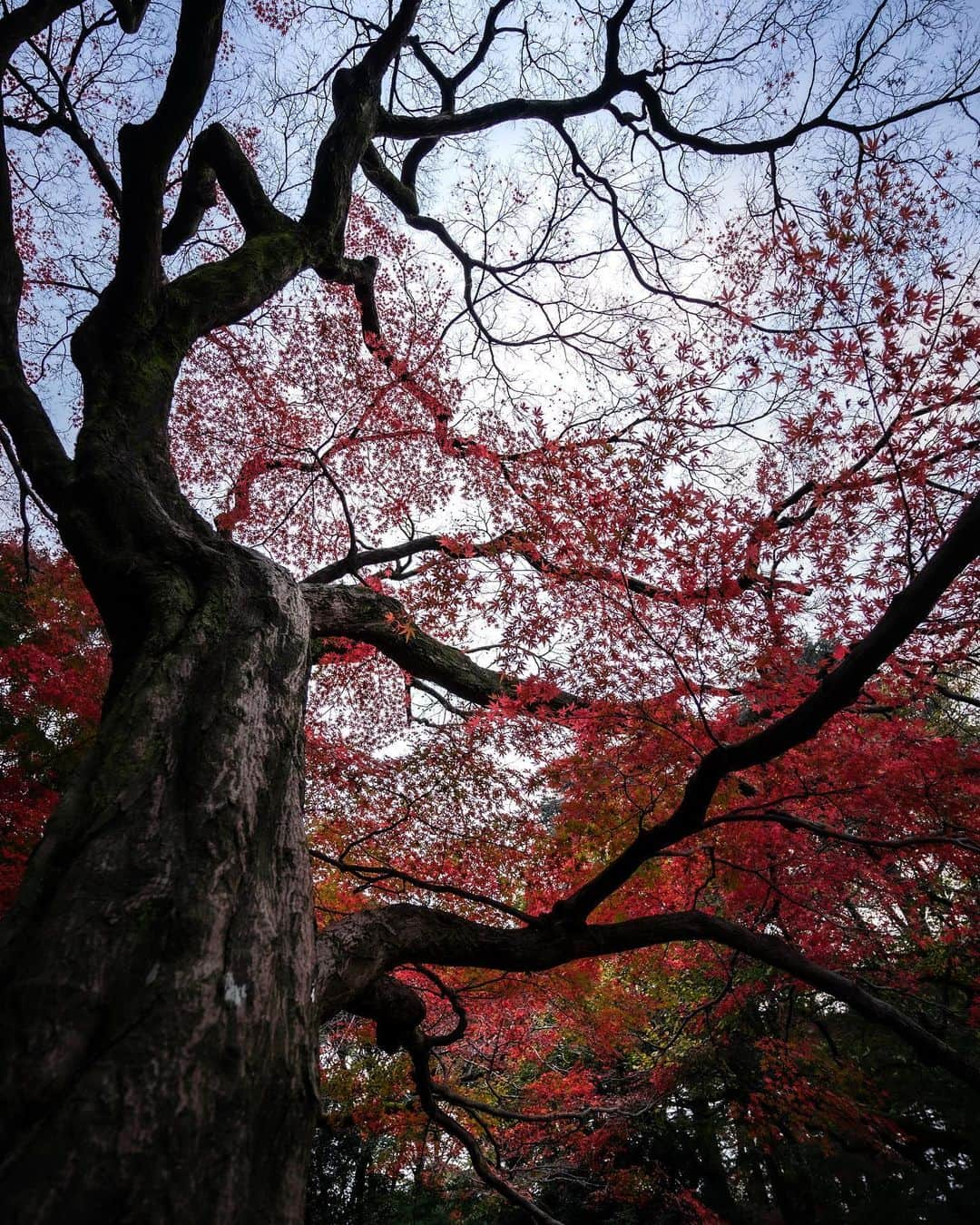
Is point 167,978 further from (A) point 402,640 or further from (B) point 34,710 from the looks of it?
(B) point 34,710

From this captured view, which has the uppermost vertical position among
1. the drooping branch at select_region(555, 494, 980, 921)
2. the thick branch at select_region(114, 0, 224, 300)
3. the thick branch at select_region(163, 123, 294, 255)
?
the thick branch at select_region(163, 123, 294, 255)

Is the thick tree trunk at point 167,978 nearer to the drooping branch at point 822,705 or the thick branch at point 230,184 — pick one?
the drooping branch at point 822,705

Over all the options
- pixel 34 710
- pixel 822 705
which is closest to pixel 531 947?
pixel 822 705

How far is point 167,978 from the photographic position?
1589mm

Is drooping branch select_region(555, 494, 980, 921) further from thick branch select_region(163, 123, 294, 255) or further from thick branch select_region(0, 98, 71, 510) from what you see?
thick branch select_region(163, 123, 294, 255)

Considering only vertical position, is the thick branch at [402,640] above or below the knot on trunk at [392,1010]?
above

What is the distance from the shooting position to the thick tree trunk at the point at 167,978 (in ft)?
4.10

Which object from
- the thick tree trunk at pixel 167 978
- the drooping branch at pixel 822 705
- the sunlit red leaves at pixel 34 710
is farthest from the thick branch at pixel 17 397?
the drooping branch at pixel 822 705

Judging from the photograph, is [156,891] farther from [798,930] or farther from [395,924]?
[798,930]

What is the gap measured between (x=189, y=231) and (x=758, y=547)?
6.78 meters

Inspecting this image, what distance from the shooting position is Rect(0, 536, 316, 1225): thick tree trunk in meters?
1.25

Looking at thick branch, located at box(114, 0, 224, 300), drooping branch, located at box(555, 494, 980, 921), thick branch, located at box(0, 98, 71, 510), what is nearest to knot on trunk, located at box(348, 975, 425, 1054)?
drooping branch, located at box(555, 494, 980, 921)

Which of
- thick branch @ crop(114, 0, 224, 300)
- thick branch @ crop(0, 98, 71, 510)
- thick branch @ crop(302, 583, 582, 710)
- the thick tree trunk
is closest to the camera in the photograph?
the thick tree trunk

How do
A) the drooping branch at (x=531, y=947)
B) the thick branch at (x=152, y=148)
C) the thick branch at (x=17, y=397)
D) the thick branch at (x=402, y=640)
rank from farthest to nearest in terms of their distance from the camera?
the thick branch at (x=402, y=640) → the thick branch at (x=152, y=148) → the thick branch at (x=17, y=397) → the drooping branch at (x=531, y=947)
